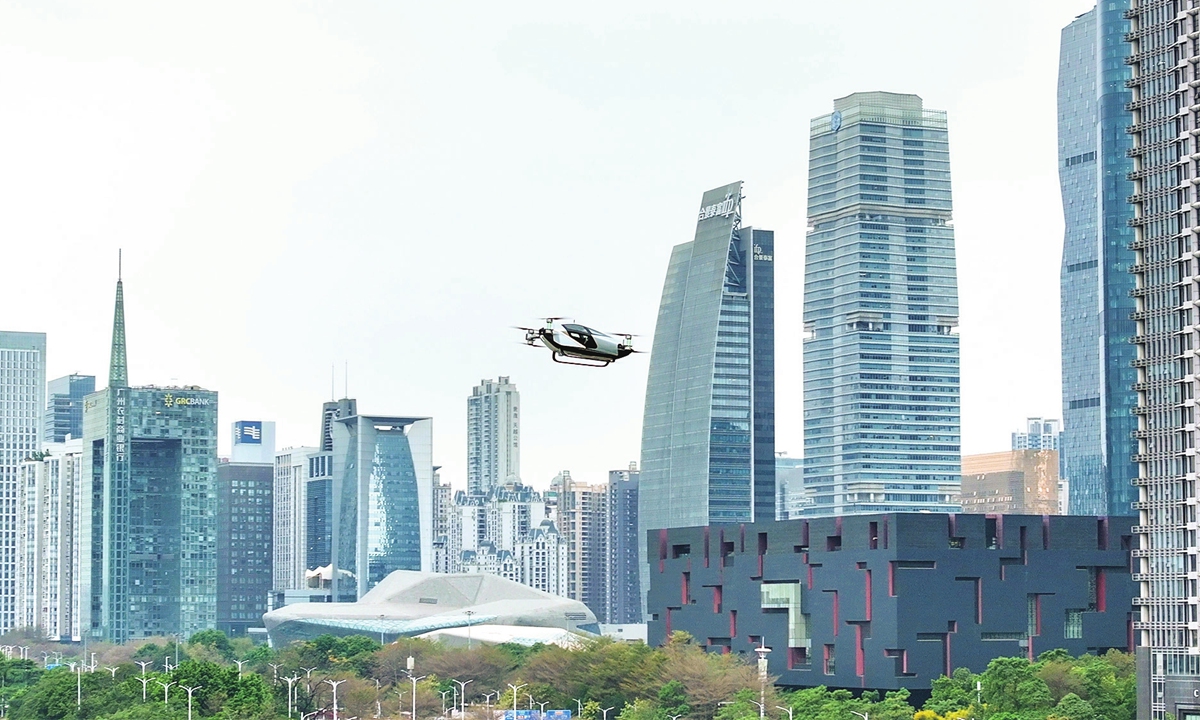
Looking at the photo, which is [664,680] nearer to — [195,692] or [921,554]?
[921,554]

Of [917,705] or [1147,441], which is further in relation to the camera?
[917,705]

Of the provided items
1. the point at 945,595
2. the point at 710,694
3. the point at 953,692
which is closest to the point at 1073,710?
the point at 953,692

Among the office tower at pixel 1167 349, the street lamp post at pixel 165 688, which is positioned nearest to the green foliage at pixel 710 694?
the street lamp post at pixel 165 688

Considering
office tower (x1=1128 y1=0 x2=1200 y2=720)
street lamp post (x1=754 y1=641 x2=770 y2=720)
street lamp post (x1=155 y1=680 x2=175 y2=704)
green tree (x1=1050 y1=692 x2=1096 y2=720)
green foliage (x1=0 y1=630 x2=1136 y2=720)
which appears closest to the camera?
office tower (x1=1128 y1=0 x2=1200 y2=720)

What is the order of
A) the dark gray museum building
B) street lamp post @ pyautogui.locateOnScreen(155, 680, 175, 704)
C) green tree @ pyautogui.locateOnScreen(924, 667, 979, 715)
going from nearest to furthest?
green tree @ pyautogui.locateOnScreen(924, 667, 979, 715) → street lamp post @ pyautogui.locateOnScreen(155, 680, 175, 704) → the dark gray museum building

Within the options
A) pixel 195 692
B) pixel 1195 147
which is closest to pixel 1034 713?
pixel 1195 147

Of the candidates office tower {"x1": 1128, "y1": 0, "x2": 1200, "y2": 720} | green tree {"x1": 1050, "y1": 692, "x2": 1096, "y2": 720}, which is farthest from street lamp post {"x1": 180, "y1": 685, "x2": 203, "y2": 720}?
office tower {"x1": 1128, "y1": 0, "x2": 1200, "y2": 720}

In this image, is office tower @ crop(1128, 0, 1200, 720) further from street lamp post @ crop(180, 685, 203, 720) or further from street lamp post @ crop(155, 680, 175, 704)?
street lamp post @ crop(155, 680, 175, 704)
